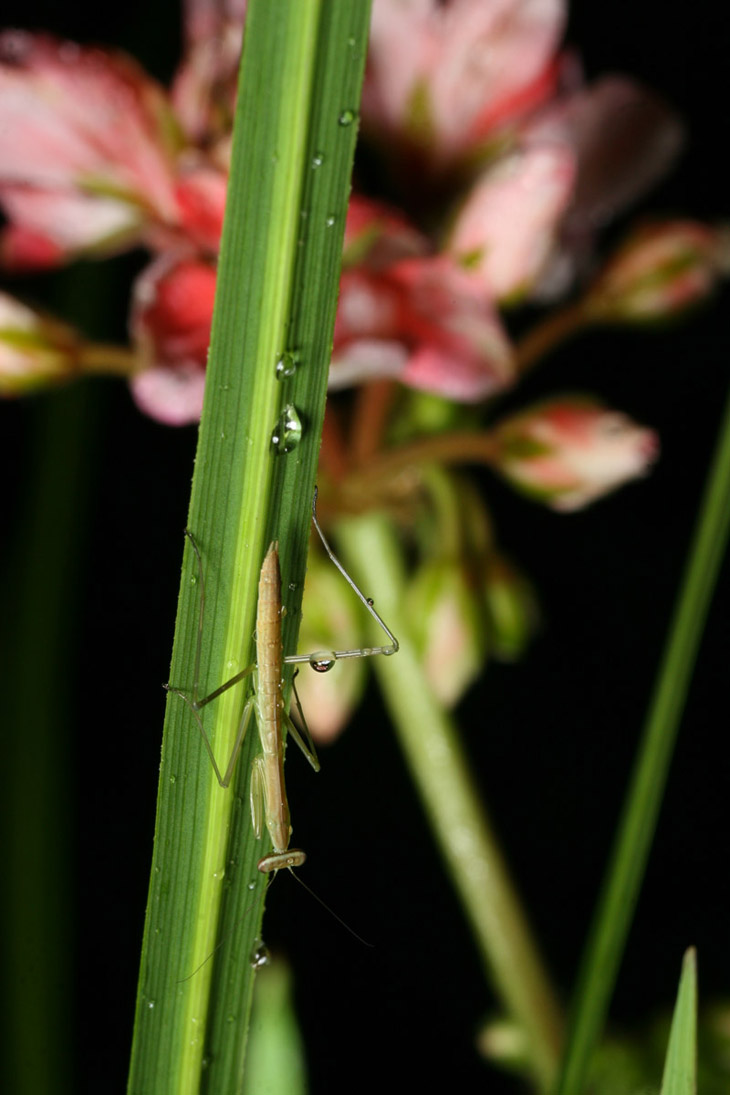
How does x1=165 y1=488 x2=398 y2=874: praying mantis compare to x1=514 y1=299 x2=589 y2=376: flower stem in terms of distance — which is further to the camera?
x1=514 y1=299 x2=589 y2=376: flower stem

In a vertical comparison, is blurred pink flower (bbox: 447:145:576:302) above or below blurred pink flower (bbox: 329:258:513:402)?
above

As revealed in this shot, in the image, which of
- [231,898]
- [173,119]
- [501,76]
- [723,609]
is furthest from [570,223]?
[723,609]

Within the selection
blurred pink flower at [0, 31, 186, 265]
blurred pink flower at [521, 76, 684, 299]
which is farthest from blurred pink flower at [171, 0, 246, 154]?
blurred pink flower at [521, 76, 684, 299]

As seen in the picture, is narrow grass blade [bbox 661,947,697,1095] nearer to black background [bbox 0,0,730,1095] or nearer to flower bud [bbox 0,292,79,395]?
flower bud [bbox 0,292,79,395]

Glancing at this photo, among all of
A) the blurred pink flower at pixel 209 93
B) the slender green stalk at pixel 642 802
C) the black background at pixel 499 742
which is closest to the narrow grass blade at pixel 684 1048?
the slender green stalk at pixel 642 802

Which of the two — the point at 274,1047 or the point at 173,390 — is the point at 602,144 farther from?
the point at 274,1047

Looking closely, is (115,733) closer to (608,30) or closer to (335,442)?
(335,442)
